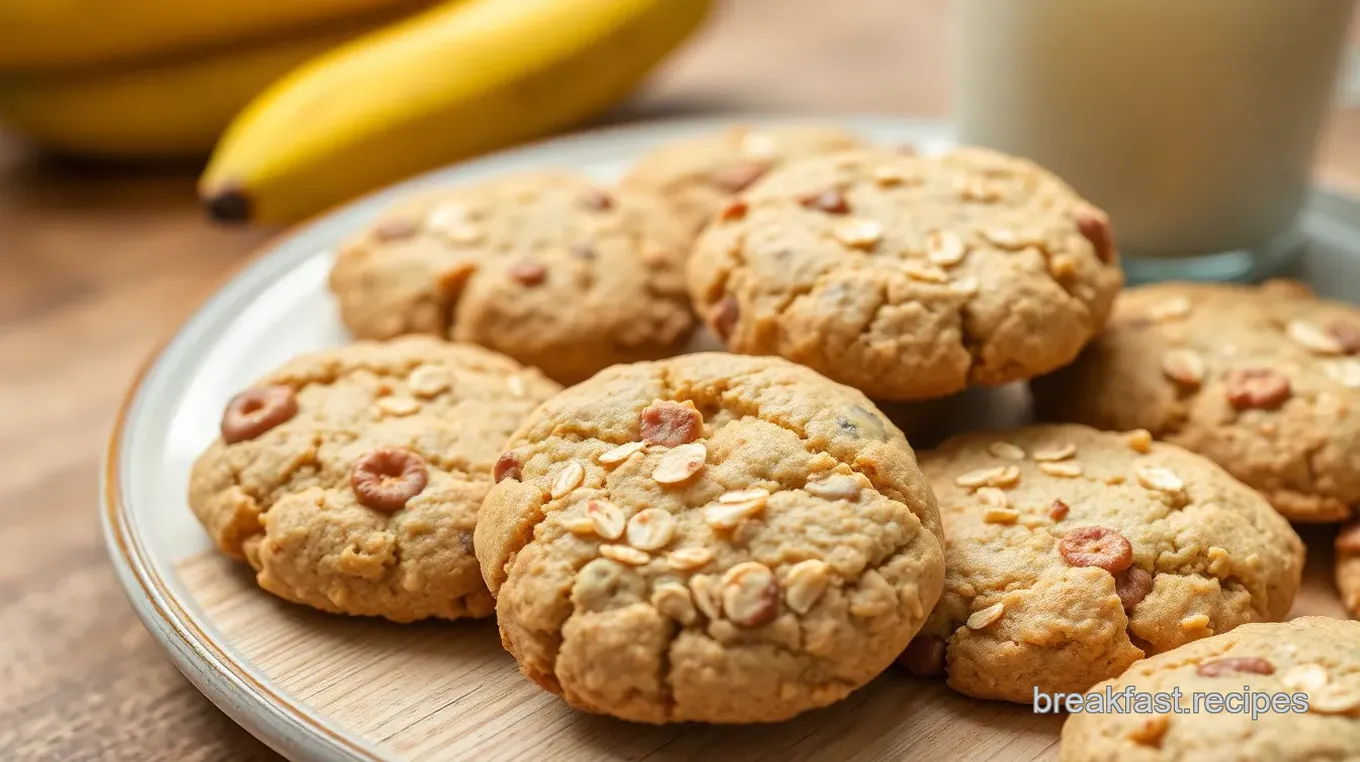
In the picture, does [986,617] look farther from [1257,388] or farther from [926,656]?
[1257,388]

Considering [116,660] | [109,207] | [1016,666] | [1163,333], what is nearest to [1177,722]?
[1016,666]


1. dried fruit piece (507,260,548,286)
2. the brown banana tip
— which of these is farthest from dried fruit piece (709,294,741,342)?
the brown banana tip

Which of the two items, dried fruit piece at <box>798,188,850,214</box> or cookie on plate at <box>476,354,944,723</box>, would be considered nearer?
cookie on plate at <box>476,354,944,723</box>

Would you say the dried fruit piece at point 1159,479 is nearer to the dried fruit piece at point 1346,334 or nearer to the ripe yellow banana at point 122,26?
the dried fruit piece at point 1346,334

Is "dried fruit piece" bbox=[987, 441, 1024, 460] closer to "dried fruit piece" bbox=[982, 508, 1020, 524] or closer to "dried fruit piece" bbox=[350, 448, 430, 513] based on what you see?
"dried fruit piece" bbox=[982, 508, 1020, 524]

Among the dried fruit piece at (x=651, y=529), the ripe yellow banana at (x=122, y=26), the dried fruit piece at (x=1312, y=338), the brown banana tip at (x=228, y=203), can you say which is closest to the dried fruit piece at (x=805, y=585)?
the dried fruit piece at (x=651, y=529)

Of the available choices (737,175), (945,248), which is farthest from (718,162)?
(945,248)
